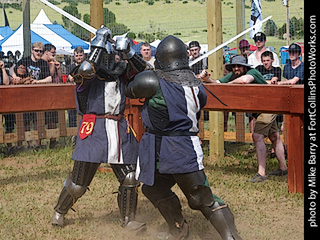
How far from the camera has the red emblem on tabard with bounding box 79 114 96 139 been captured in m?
5.75

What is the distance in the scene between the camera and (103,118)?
18.9 feet

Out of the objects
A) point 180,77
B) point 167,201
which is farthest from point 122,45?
point 167,201

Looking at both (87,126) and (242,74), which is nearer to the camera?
(87,126)

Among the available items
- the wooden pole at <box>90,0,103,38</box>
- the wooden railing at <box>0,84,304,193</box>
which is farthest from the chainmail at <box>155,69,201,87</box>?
the wooden pole at <box>90,0,103,38</box>

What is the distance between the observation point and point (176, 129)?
16.0 ft

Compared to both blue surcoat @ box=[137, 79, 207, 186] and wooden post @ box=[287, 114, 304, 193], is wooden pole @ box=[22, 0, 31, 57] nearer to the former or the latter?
wooden post @ box=[287, 114, 304, 193]

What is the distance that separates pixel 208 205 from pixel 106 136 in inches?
52.5

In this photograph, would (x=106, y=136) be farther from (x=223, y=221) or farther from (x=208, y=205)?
(x=223, y=221)

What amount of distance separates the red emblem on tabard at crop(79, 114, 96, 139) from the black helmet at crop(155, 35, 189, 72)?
3.71 ft
